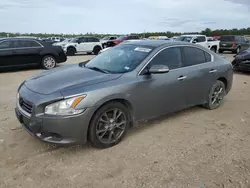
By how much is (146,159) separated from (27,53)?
9.51 meters

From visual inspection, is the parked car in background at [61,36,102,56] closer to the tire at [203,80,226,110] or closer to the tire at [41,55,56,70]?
the tire at [41,55,56,70]

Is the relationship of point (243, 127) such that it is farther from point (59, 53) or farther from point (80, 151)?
point (59, 53)

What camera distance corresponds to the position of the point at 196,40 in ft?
63.1

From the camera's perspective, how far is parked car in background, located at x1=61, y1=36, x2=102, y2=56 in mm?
20969

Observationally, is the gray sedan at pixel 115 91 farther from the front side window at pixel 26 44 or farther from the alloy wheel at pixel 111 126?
the front side window at pixel 26 44

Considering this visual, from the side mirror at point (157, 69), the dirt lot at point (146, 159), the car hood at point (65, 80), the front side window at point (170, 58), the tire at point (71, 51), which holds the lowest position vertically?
the dirt lot at point (146, 159)

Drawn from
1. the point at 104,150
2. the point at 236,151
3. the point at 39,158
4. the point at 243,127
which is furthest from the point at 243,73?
the point at 39,158

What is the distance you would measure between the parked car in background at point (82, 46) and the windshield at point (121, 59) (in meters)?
16.6

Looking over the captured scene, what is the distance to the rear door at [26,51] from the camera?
11.2m

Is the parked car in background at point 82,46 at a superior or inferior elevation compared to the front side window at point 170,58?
inferior

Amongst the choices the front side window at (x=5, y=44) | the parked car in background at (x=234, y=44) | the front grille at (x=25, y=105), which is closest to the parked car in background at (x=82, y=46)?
the front side window at (x=5, y=44)

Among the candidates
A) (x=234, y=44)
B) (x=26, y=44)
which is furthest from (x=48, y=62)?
(x=234, y=44)

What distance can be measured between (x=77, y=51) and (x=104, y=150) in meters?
18.6

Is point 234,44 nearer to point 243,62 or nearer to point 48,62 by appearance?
point 243,62
